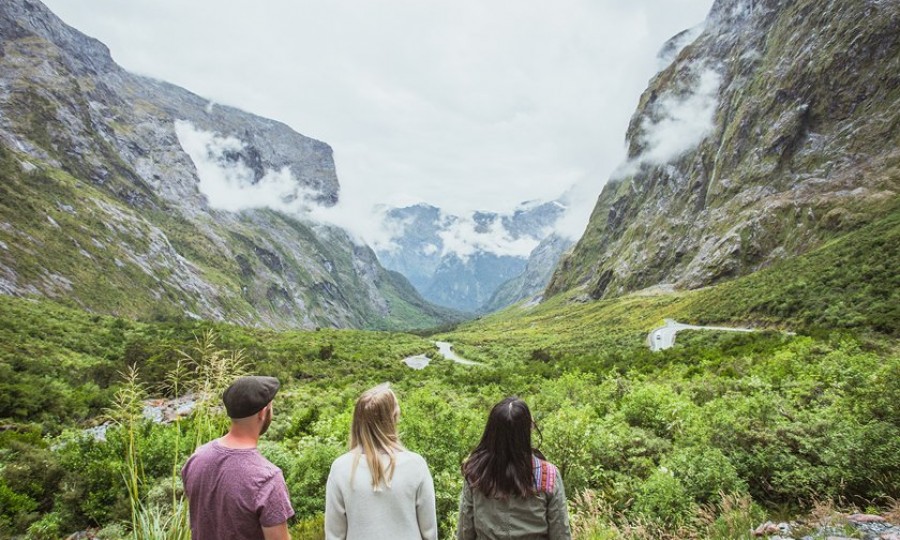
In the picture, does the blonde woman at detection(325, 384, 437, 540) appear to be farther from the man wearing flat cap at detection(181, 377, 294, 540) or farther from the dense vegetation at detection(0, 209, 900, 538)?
the dense vegetation at detection(0, 209, 900, 538)

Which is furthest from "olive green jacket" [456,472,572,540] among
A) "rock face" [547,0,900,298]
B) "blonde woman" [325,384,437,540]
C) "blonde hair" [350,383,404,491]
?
"rock face" [547,0,900,298]

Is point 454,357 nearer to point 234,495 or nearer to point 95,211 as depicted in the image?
point 234,495

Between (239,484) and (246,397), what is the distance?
0.73 metres

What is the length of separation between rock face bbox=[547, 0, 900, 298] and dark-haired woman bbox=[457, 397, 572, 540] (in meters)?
102

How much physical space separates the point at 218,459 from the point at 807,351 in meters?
25.2

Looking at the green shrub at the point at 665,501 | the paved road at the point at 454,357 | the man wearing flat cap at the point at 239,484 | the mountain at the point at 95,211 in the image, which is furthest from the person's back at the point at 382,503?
the mountain at the point at 95,211

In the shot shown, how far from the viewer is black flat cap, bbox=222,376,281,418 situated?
382 centimetres

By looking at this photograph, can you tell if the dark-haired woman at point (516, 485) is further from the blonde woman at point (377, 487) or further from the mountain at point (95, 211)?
the mountain at point (95, 211)

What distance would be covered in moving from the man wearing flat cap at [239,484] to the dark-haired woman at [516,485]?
1.88 meters

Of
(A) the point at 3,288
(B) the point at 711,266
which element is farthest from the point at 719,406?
(B) the point at 711,266

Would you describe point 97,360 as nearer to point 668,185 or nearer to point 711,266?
point 711,266

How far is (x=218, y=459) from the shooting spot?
12.5ft

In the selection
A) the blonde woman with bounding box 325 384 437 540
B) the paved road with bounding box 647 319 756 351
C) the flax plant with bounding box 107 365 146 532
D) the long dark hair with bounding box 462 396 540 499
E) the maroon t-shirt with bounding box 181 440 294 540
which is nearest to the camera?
the maroon t-shirt with bounding box 181 440 294 540

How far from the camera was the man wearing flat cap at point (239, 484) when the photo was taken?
369 cm
